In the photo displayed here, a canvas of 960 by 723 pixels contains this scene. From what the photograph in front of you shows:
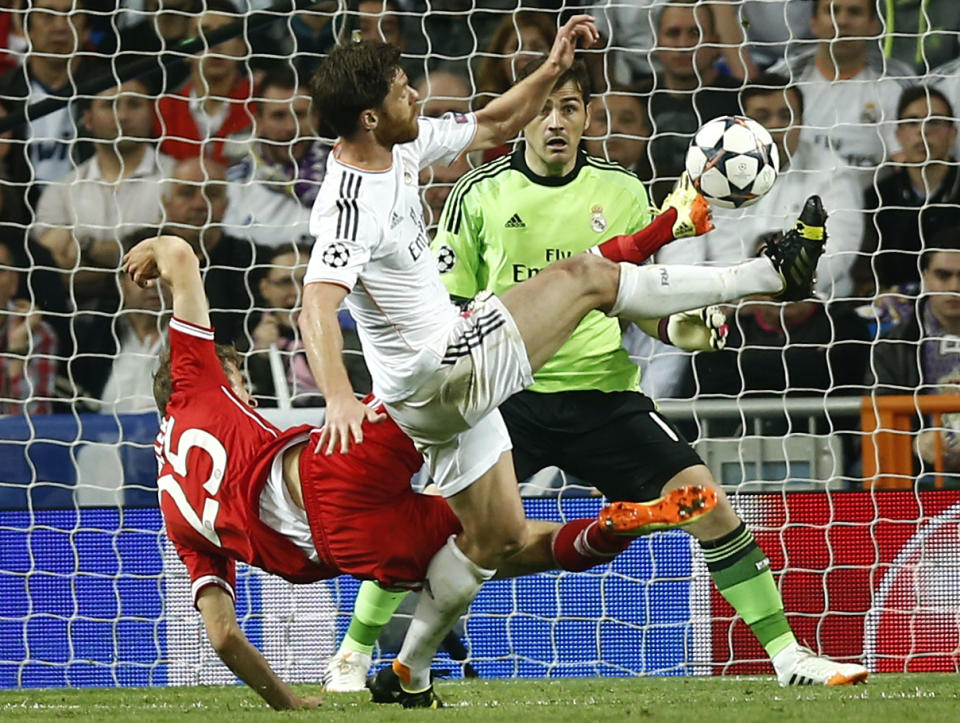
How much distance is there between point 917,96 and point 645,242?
3297 millimetres

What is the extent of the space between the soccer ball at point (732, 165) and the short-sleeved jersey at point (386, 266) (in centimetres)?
86

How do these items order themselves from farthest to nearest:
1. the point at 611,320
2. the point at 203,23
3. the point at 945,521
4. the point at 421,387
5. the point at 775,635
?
the point at 203,23, the point at 945,521, the point at 611,320, the point at 775,635, the point at 421,387

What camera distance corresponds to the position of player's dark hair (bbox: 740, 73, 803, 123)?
7.09 meters

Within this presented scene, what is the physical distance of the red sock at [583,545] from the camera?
439 cm

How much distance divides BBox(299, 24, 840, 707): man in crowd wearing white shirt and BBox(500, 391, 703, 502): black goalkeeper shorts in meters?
0.63

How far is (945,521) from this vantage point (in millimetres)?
5754

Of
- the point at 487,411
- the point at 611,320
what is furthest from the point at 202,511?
the point at 611,320

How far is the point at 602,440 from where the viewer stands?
16.5ft

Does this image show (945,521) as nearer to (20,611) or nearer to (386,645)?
(386,645)

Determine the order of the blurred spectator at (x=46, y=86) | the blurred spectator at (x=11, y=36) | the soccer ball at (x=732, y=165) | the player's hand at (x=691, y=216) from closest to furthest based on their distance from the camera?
the player's hand at (x=691, y=216) → the soccer ball at (x=732, y=165) → the blurred spectator at (x=46, y=86) → the blurred spectator at (x=11, y=36)

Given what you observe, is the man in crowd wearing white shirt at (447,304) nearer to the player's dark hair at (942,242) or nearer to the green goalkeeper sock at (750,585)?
the green goalkeeper sock at (750,585)

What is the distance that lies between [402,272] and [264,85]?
3.60 meters

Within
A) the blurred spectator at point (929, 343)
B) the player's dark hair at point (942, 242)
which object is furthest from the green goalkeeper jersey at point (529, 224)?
the player's dark hair at point (942, 242)

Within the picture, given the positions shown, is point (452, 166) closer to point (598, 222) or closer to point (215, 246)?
point (215, 246)
